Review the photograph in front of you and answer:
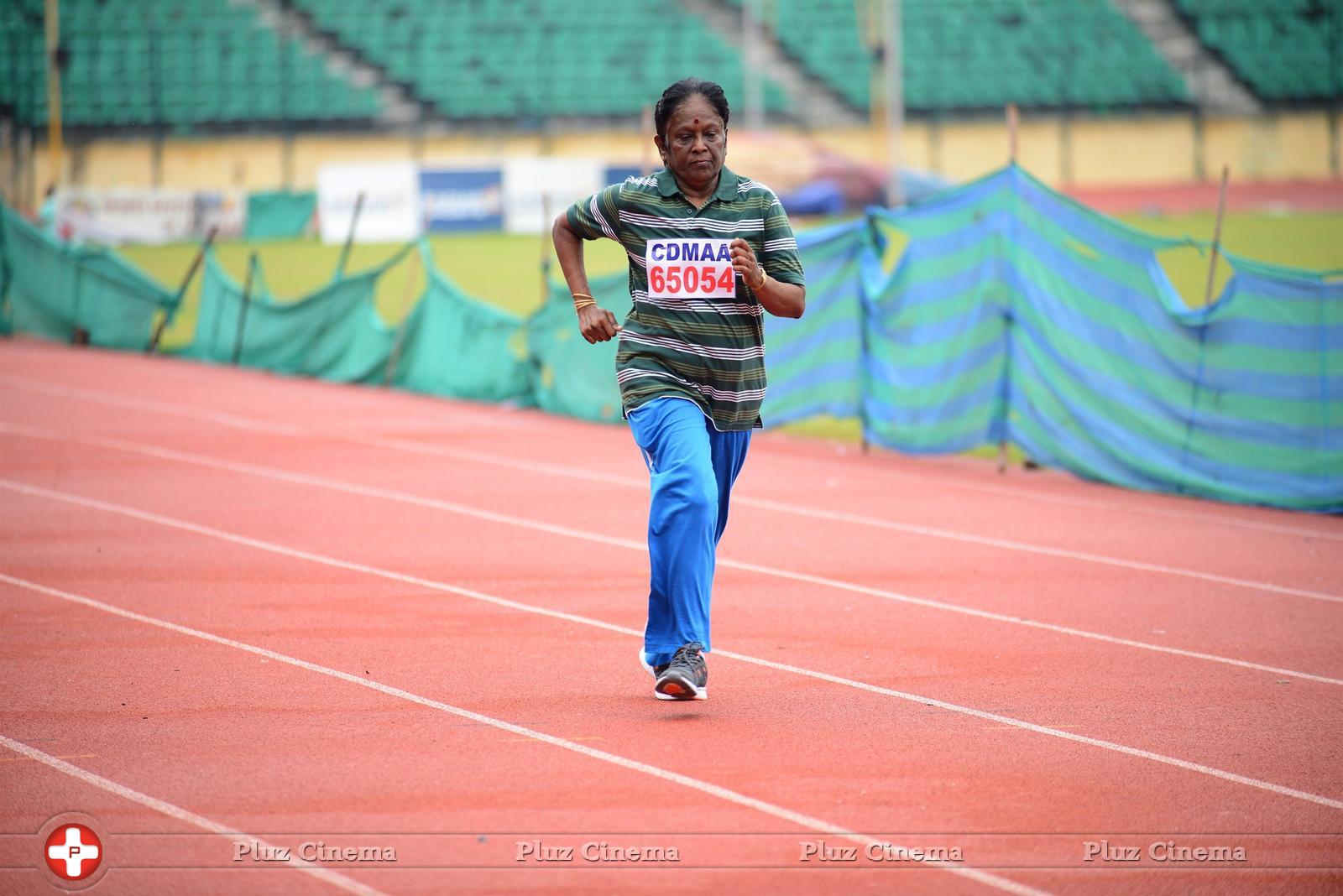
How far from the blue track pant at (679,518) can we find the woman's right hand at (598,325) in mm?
303

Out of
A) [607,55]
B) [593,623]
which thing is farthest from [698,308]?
[607,55]

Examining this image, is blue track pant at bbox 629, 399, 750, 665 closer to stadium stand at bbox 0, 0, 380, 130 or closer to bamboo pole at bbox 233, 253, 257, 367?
bamboo pole at bbox 233, 253, 257, 367

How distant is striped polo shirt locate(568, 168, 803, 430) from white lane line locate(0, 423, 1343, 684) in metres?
2.32

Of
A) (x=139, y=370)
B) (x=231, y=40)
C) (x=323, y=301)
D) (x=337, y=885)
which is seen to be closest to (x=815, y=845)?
(x=337, y=885)

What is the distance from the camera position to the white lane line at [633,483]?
8.87 m

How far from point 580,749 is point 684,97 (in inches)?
91.7

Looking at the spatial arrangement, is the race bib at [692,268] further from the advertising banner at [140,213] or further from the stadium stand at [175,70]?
the stadium stand at [175,70]

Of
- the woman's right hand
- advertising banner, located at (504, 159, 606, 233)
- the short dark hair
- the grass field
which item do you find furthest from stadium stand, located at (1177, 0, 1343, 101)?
the woman's right hand

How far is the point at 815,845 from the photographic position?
4.58 meters

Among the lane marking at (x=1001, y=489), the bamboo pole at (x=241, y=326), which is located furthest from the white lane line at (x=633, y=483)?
the bamboo pole at (x=241, y=326)

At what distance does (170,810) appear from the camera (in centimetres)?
487

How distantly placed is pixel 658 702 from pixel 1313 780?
229 cm

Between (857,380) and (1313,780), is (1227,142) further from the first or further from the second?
(1313,780)

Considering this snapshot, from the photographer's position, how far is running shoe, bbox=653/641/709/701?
19.6 feet
